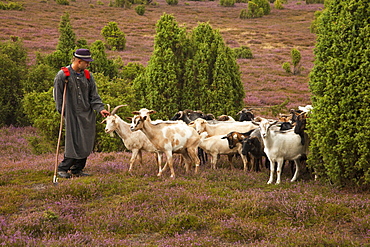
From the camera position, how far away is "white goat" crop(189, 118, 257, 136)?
12922 mm

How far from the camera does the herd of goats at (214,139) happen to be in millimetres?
10258

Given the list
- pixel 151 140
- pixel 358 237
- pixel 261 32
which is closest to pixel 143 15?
pixel 261 32

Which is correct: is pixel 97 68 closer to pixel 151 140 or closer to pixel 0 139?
pixel 0 139

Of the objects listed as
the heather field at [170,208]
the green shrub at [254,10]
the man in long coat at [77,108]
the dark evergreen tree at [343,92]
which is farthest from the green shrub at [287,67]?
the green shrub at [254,10]

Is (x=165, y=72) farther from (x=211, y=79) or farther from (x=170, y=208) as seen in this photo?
(x=170, y=208)

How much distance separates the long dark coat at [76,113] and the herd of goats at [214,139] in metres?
0.67

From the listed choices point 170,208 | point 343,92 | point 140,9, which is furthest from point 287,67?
point 140,9

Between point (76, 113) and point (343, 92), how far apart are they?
621 centimetres

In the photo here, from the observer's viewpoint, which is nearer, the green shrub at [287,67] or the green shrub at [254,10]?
the green shrub at [287,67]

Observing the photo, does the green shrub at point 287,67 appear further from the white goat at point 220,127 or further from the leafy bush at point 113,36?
the white goat at point 220,127

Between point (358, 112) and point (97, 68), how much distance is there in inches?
626

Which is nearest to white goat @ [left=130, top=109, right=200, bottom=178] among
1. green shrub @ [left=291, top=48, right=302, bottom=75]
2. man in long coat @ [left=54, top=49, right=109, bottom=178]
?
man in long coat @ [left=54, top=49, right=109, bottom=178]

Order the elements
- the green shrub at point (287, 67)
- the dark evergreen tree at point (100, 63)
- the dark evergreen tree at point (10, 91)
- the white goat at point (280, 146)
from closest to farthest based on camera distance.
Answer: the white goat at point (280, 146)
the dark evergreen tree at point (10, 91)
the dark evergreen tree at point (100, 63)
the green shrub at point (287, 67)

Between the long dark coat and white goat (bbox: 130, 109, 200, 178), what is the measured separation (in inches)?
45.6
